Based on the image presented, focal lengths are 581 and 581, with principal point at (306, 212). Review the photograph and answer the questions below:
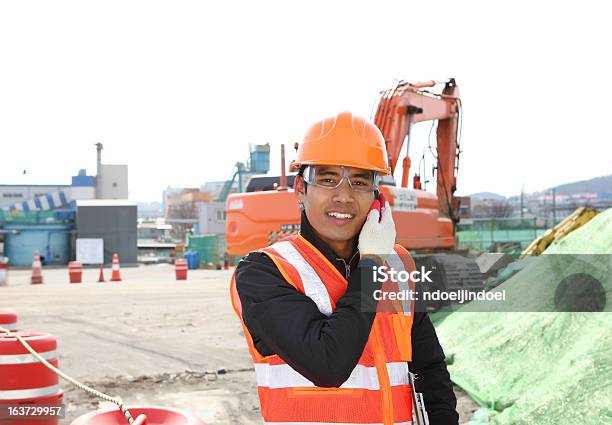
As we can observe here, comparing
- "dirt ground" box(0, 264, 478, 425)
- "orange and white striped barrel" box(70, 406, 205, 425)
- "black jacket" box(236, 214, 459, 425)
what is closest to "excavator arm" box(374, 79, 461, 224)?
"dirt ground" box(0, 264, 478, 425)

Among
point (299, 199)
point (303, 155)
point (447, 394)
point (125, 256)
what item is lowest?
point (125, 256)

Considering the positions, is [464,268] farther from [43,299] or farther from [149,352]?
[43,299]

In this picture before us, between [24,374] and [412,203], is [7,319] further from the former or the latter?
[412,203]

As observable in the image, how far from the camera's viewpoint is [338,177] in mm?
2146

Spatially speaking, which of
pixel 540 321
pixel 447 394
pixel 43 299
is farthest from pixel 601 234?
pixel 43 299

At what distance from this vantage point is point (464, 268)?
10477mm

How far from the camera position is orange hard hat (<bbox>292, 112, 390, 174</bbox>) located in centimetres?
214

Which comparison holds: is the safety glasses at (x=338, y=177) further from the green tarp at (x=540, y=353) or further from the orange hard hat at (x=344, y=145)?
the green tarp at (x=540, y=353)

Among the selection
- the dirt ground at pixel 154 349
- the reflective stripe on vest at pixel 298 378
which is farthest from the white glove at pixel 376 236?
the dirt ground at pixel 154 349

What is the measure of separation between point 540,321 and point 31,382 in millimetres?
4293

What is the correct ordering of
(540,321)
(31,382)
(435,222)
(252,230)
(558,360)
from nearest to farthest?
(31,382) → (558,360) → (540,321) → (252,230) → (435,222)

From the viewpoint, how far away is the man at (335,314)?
1768 millimetres

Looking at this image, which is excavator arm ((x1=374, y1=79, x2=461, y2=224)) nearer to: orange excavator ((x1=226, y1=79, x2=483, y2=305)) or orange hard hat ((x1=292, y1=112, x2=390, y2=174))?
orange excavator ((x1=226, y1=79, x2=483, y2=305))

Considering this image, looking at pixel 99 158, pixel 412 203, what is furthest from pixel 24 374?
pixel 99 158
